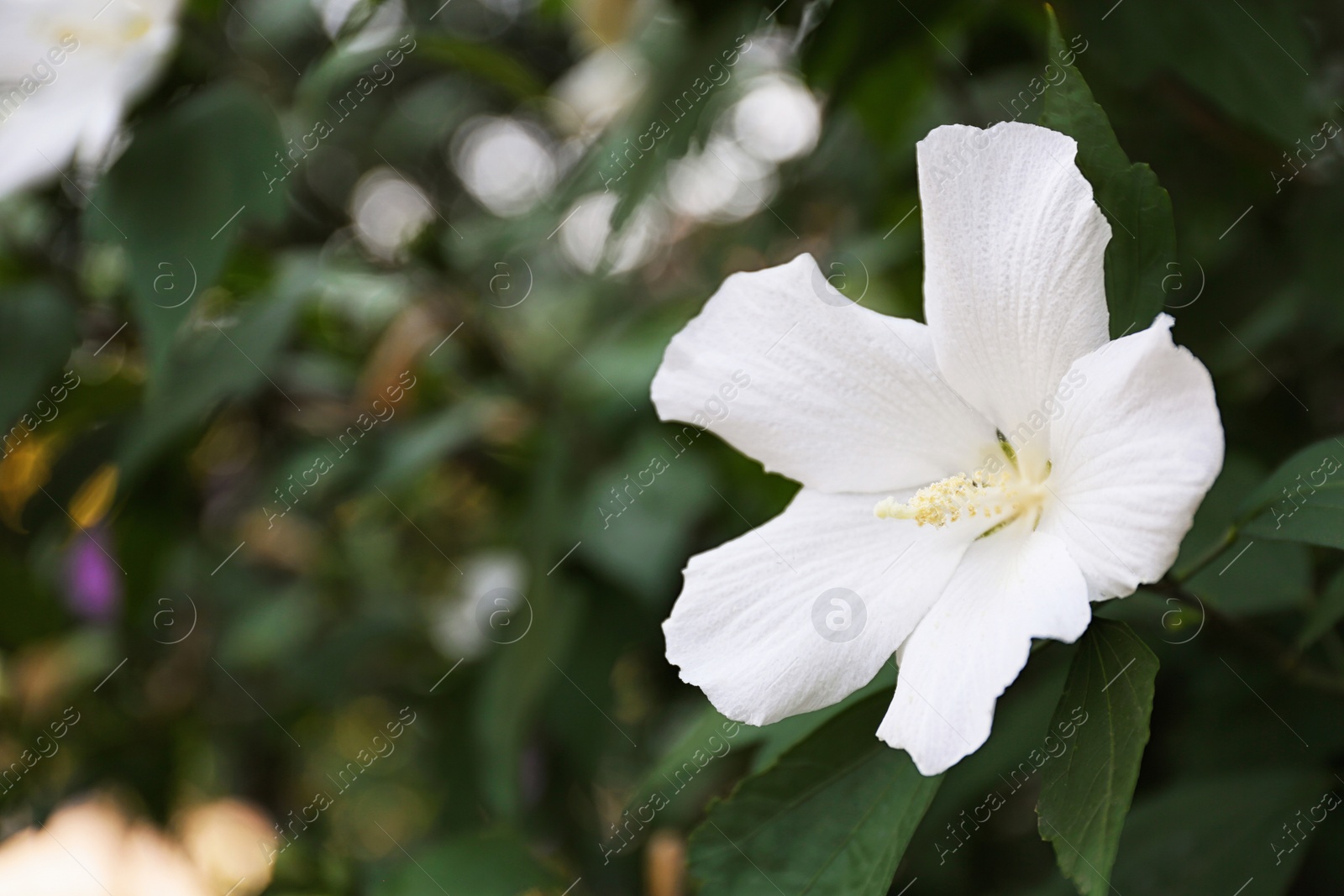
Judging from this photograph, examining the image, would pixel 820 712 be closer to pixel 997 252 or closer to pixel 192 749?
pixel 997 252

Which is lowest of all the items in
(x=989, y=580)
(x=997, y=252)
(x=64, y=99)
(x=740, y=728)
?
(x=740, y=728)

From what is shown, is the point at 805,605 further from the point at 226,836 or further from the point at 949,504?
the point at 226,836

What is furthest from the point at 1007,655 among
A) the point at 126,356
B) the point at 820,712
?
the point at 126,356

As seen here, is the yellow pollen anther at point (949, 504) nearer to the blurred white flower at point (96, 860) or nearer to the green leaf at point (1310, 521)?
the green leaf at point (1310, 521)

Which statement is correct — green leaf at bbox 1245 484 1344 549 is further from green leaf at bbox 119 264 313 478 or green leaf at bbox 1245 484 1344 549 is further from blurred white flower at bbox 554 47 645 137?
blurred white flower at bbox 554 47 645 137

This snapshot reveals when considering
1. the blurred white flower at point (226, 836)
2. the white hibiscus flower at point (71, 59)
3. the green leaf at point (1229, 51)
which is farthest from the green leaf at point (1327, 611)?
the blurred white flower at point (226, 836)

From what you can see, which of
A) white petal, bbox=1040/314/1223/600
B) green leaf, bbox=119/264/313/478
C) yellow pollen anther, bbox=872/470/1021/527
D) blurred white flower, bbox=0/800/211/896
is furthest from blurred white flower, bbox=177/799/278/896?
white petal, bbox=1040/314/1223/600
